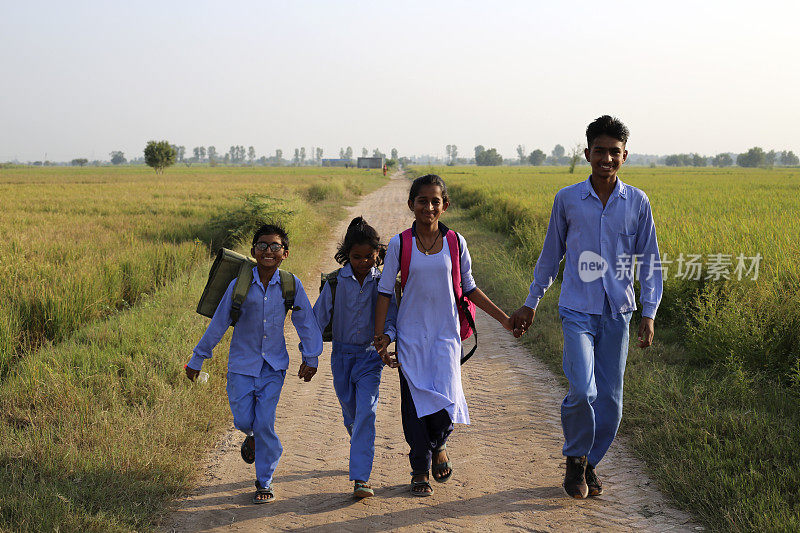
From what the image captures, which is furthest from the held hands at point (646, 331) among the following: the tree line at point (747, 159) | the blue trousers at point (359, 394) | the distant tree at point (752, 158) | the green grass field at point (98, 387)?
the distant tree at point (752, 158)

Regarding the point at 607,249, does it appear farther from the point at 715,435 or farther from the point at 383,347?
the point at 715,435

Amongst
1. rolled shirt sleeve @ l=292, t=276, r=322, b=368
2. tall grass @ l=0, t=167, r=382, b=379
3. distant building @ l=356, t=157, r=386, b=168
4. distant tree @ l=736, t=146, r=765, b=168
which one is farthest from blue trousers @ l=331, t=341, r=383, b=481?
distant tree @ l=736, t=146, r=765, b=168

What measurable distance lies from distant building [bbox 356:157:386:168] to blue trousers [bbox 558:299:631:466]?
10994 centimetres

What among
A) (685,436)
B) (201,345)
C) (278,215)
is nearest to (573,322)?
(685,436)

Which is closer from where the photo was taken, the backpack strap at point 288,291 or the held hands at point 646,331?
the held hands at point 646,331

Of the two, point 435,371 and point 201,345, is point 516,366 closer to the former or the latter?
point 435,371

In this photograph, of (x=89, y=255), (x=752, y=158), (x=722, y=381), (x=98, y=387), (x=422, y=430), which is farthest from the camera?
(x=752, y=158)

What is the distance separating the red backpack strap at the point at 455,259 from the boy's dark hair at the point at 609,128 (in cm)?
94

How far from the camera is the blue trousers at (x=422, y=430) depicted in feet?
10.7

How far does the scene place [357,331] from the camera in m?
3.48

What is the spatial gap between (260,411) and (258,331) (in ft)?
1.44

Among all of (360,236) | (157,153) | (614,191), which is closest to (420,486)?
(360,236)

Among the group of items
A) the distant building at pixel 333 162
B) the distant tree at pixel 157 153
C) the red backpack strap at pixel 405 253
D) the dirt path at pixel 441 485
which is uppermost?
the distant building at pixel 333 162

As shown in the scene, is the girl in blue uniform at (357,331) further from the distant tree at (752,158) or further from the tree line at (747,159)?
the distant tree at (752,158)
